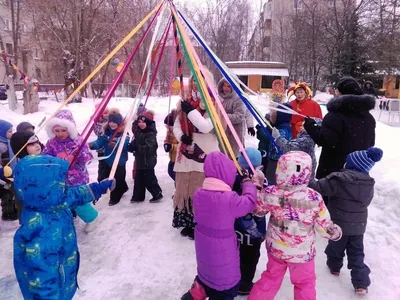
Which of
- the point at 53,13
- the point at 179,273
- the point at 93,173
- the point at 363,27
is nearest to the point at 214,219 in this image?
the point at 179,273

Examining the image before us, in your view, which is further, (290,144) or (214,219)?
(290,144)

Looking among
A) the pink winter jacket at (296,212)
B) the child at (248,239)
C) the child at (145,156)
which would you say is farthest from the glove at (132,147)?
the pink winter jacket at (296,212)

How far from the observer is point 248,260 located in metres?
2.72

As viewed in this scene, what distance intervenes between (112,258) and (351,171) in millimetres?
2352

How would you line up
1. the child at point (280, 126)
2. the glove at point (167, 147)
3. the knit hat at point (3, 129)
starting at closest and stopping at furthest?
1. the child at point (280, 126)
2. the knit hat at point (3, 129)
3. the glove at point (167, 147)

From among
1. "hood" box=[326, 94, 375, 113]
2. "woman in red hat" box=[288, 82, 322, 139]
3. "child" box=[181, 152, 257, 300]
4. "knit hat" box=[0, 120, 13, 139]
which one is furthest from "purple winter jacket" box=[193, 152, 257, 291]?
"knit hat" box=[0, 120, 13, 139]

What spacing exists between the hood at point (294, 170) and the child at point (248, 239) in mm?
277

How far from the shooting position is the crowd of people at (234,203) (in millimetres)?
2113

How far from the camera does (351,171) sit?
2.68m

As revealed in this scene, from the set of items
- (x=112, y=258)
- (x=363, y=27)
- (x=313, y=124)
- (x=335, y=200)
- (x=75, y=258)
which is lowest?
(x=112, y=258)

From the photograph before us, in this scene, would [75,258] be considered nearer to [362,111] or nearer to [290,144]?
[290,144]

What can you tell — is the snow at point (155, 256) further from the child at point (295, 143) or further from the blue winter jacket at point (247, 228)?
the blue winter jacket at point (247, 228)

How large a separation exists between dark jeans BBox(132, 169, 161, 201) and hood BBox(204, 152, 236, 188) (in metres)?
2.52

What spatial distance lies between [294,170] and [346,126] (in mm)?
1059
